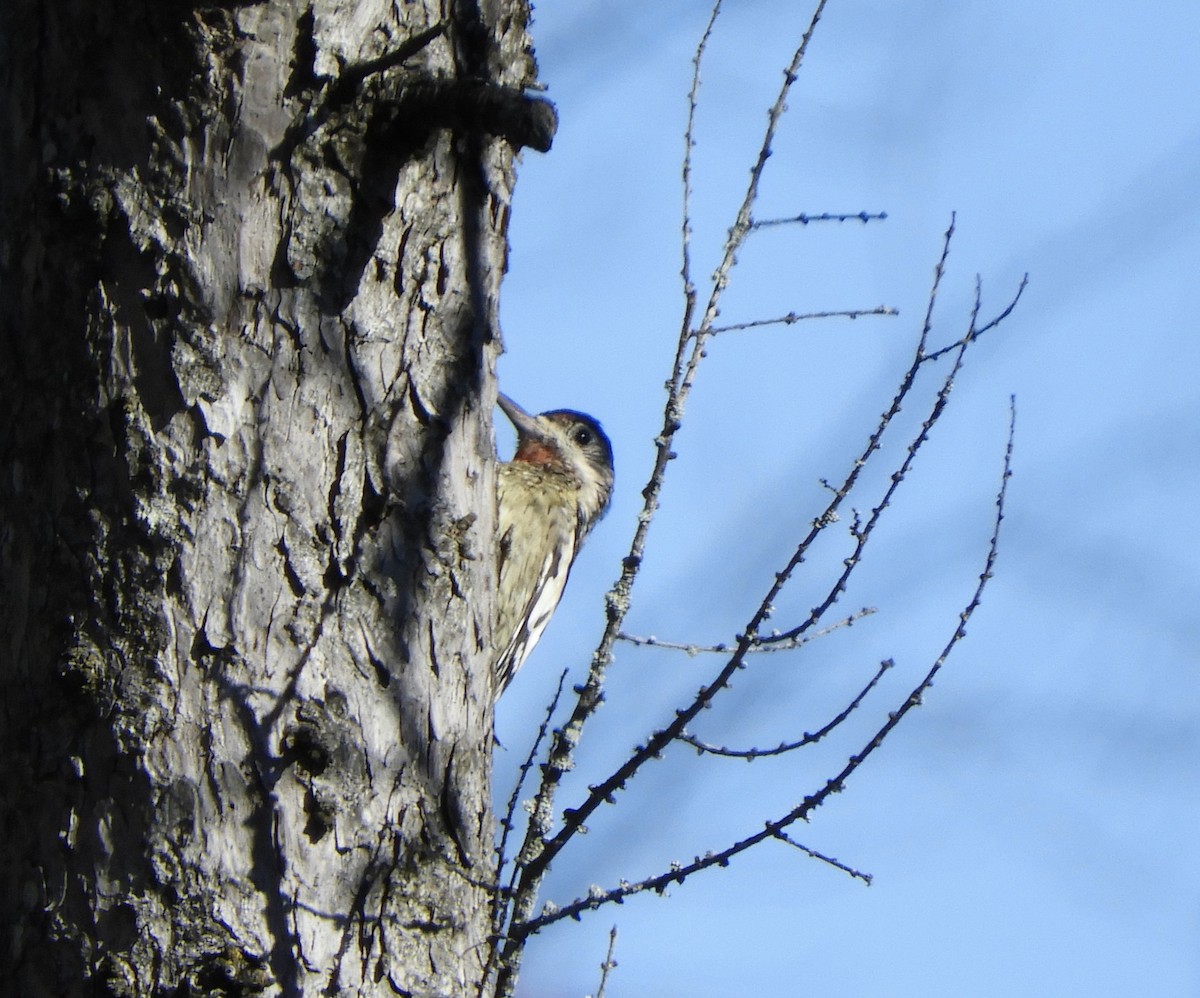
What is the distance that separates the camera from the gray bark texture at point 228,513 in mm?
2031

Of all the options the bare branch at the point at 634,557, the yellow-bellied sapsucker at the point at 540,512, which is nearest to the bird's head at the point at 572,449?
the yellow-bellied sapsucker at the point at 540,512

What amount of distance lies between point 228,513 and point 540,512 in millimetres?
2251

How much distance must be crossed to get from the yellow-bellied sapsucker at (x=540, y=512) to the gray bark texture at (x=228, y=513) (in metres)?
→ 1.75

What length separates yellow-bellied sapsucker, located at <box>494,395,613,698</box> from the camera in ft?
13.5

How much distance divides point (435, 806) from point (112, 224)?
1053 mm

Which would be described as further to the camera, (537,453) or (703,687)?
(537,453)

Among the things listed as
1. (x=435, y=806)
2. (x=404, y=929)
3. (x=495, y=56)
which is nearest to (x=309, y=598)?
(x=435, y=806)

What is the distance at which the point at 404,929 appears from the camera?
2193mm

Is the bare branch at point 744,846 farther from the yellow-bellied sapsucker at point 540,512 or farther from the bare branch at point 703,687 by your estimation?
the yellow-bellied sapsucker at point 540,512

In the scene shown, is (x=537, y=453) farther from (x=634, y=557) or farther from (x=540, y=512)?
(x=634, y=557)

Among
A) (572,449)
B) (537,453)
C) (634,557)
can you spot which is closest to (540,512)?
(537,453)

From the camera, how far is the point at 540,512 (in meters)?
4.33

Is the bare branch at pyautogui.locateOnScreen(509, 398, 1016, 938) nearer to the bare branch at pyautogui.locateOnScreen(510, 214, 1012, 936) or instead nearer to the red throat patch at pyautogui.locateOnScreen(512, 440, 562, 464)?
the bare branch at pyautogui.locateOnScreen(510, 214, 1012, 936)

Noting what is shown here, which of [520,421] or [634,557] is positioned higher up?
[520,421]
